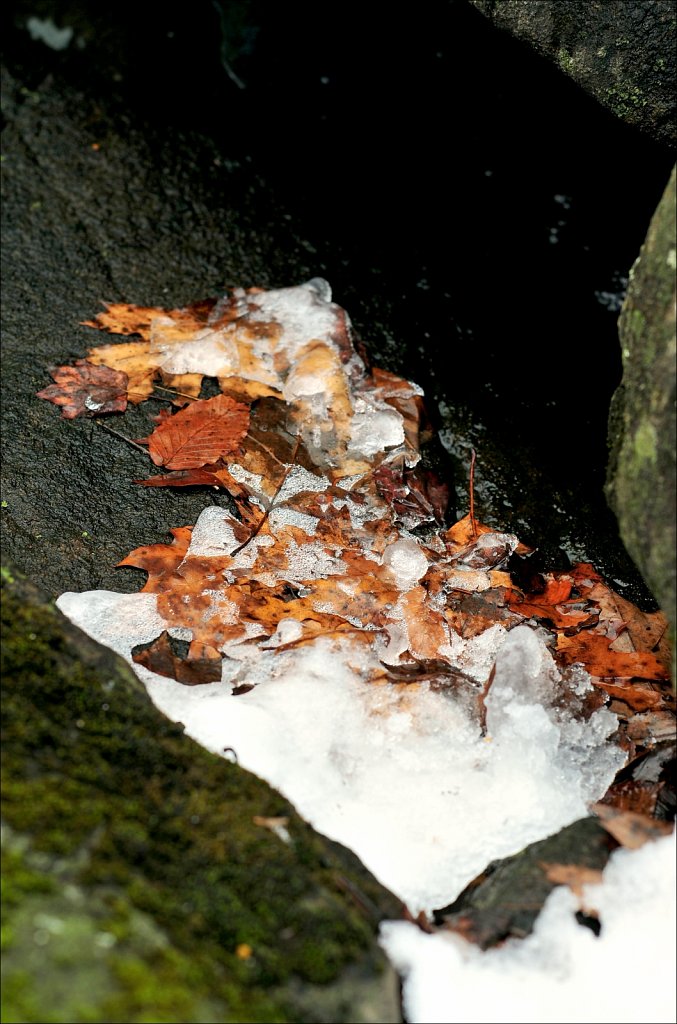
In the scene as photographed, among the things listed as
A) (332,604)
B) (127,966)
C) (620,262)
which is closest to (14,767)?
(127,966)

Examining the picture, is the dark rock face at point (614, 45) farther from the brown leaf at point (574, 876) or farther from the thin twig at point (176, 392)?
the brown leaf at point (574, 876)

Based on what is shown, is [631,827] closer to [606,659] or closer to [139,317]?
[606,659]

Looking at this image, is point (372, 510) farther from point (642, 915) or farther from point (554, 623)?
point (642, 915)

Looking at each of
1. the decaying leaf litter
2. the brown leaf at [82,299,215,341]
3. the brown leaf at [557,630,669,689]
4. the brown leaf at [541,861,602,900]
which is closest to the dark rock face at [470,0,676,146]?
the decaying leaf litter

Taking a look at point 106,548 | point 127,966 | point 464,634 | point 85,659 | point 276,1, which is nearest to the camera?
point 127,966

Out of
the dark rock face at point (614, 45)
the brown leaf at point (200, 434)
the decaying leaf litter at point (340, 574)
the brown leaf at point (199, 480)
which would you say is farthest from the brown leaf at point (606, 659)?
the dark rock face at point (614, 45)

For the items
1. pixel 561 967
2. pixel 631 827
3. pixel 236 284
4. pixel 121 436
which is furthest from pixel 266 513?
pixel 561 967

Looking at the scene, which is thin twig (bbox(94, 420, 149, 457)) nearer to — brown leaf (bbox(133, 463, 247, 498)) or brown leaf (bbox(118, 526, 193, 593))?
brown leaf (bbox(133, 463, 247, 498))

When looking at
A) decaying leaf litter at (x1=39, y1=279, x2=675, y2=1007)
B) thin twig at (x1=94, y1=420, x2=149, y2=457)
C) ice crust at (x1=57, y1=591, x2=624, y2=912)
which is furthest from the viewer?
thin twig at (x1=94, y1=420, x2=149, y2=457)
